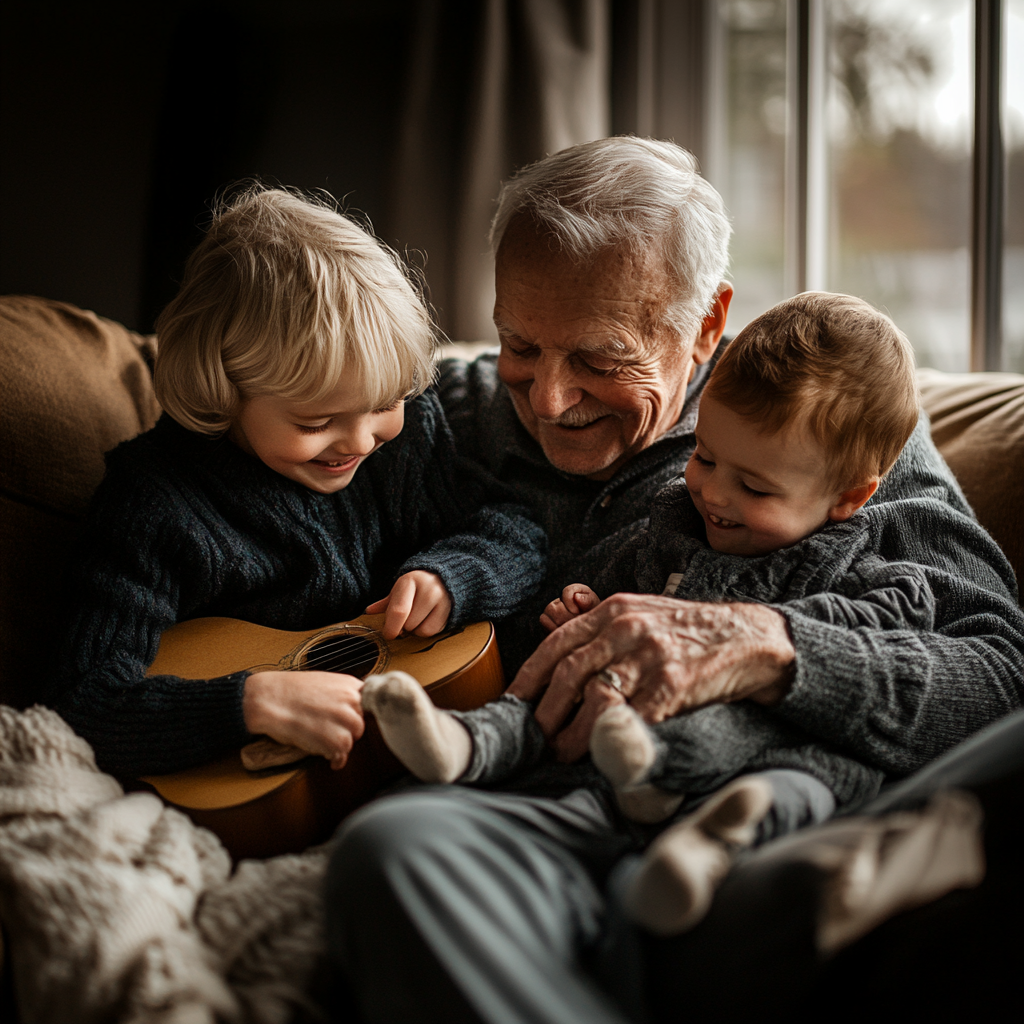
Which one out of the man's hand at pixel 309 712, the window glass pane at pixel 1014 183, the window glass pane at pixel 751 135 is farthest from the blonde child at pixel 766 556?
the window glass pane at pixel 751 135

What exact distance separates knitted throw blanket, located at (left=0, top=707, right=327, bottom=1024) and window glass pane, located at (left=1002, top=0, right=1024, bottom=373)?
199 centimetres

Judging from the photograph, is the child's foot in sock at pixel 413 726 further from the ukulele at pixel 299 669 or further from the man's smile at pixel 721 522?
the man's smile at pixel 721 522

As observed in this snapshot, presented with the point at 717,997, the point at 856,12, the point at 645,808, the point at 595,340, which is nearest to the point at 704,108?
the point at 856,12

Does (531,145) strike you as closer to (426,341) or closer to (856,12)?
(856,12)

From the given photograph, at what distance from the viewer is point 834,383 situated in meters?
1.04

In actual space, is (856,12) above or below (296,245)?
above

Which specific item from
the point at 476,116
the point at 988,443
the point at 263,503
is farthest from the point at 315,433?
the point at 476,116

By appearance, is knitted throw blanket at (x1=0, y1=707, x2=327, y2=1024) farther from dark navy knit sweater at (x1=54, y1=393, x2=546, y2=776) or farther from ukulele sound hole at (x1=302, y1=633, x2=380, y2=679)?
ukulele sound hole at (x1=302, y1=633, x2=380, y2=679)

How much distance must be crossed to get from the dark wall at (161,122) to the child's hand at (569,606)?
4.17ft

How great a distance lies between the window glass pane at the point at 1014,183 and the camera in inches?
74.2

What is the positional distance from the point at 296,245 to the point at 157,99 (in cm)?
134

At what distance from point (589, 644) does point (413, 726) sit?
0.27 m

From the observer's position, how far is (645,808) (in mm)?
956

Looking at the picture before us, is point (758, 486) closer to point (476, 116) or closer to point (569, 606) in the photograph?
point (569, 606)
